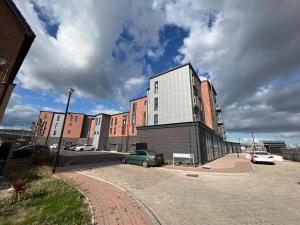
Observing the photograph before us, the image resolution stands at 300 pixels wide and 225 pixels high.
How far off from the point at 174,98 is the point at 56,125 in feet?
180

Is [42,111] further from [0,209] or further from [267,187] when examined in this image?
[267,187]

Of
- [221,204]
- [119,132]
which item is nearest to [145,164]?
[221,204]

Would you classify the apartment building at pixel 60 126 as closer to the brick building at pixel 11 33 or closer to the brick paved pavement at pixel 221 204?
the brick building at pixel 11 33

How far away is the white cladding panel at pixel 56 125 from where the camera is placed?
61.0 m

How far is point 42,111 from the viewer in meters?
62.7

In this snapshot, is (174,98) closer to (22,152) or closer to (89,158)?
(89,158)

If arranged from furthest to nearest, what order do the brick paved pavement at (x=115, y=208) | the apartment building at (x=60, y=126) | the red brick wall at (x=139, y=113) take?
the apartment building at (x=60, y=126) → the red brick wall at (x=139, y=113) → the brick paved pavement at (x=115, y=208)

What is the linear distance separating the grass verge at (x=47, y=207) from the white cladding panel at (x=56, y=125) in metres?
62.0

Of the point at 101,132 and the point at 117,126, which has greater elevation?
the point at 117,126

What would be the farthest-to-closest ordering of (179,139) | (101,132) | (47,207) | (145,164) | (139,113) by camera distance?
1. (101,132)
2. (139,113)
3. (179,139)
4. (145,164)
5. (47,207)

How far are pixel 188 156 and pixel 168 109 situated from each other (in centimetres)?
1394

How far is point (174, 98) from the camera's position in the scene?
3002cm

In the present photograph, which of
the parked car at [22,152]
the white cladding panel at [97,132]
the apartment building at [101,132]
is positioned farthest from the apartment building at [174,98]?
the white cladding panel at [97,132]

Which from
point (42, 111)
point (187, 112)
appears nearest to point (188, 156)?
point (187, 112)
